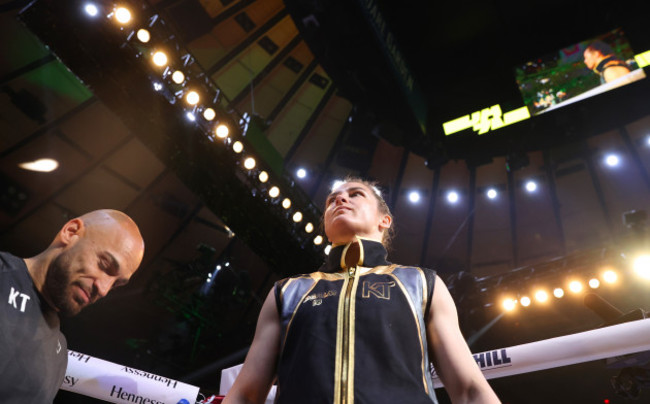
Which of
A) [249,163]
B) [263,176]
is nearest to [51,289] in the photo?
[249,163]

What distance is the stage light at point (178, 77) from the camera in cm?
560

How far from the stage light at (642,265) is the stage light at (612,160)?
3752 millimetres

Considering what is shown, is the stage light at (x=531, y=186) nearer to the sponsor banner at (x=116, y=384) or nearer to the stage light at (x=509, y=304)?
the stage light at (x=509, y=304)

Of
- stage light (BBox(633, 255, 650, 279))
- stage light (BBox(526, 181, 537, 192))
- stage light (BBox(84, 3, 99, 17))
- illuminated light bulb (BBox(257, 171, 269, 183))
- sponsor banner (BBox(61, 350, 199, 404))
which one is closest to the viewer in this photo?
sponsor banner (BBox(61, 350, 199, 404))

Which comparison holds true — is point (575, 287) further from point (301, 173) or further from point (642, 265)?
point (301, 173)

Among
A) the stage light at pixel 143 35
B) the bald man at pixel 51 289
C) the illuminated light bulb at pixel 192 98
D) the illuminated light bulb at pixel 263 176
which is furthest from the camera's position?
the illuminated light bulb at pixel 263 176

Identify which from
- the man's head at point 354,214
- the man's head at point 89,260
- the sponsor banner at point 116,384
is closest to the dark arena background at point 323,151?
the man's head at point 354,214

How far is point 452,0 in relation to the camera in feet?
22.7

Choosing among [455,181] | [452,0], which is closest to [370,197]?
[452,0]

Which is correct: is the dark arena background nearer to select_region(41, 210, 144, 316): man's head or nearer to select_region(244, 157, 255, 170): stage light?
select_region(244, 157, 255, 170): stage light

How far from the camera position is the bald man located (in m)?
1.64

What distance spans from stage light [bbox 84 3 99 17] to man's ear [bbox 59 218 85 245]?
3.69 m

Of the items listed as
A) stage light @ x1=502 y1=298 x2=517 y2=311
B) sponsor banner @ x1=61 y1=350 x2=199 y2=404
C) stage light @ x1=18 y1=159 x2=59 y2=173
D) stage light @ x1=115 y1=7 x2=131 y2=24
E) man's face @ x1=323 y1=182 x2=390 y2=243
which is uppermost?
stage light @ x1=18 y1=159 x2=59 y2=173

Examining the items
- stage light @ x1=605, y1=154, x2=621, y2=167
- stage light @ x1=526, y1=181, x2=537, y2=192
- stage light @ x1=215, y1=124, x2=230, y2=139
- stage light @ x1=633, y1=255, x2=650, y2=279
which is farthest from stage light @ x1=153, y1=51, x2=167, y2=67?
stage light @ x1=605, y1=154, x2=621, y2=167
